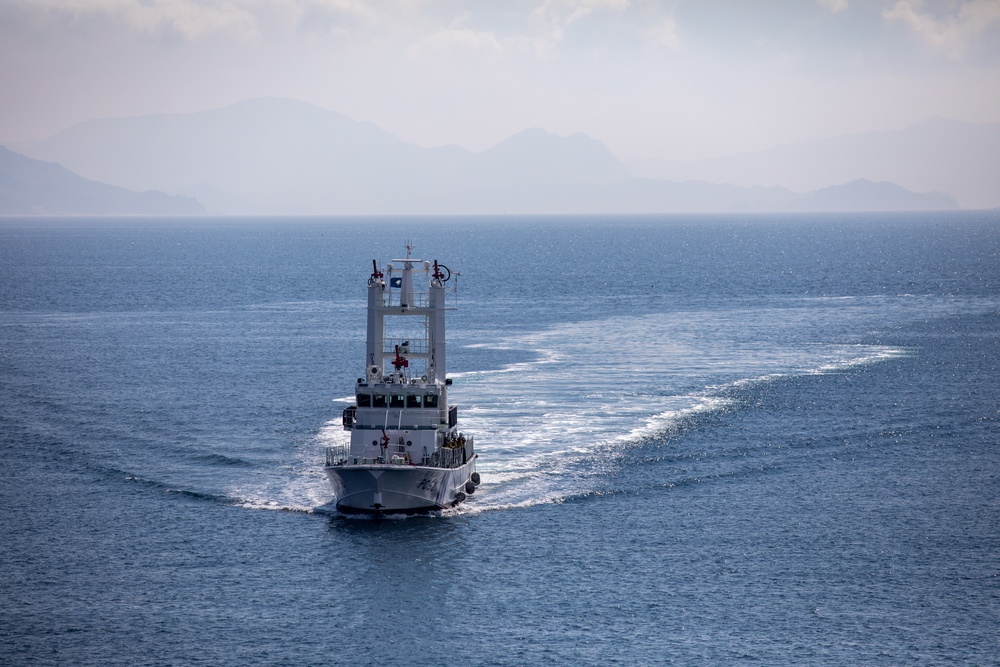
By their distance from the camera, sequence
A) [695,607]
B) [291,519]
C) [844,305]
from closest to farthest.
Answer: [695,607] → [291,519] → [844,305]

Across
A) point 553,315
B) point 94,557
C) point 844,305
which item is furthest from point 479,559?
point 844,305

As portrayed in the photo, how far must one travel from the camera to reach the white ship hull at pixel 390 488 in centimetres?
6875

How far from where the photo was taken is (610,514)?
69.6m

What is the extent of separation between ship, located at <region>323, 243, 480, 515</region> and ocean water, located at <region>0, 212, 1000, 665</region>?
1416 millimetres

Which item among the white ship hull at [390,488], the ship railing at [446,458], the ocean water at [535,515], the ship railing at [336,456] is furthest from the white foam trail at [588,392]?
the ship railing at [446,458]

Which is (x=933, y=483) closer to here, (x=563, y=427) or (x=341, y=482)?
(x=563, y=427)

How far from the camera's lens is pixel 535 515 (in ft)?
228

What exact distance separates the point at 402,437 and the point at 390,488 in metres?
3.98

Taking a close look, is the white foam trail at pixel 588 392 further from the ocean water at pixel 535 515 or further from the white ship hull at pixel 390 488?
the white ship hull at pixel 390 488

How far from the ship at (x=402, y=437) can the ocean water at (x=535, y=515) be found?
142 centimetres

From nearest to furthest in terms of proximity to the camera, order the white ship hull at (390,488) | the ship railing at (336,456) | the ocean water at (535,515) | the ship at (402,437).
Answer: the ocean water at (535,515), the white ship hull at (390,488), the ship at (402,437), the ship railing at (336,456)

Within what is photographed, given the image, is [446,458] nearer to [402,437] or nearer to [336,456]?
[402,437]

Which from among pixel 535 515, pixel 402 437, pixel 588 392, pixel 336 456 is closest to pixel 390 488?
pixel 402 437

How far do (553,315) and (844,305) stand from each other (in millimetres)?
41437
